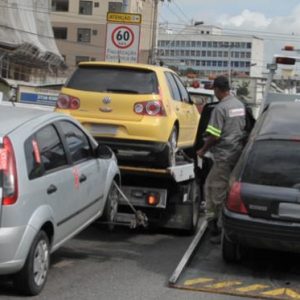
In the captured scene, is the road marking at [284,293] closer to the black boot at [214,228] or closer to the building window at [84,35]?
the black boot at [214,228]

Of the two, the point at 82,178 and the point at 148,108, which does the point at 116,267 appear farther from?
the point at 148,108

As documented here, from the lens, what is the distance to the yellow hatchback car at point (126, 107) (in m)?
7.99

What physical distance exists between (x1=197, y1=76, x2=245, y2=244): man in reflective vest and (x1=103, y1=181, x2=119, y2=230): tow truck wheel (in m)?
1.11

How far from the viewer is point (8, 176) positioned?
17.0 ft

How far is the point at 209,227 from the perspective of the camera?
8125 mm

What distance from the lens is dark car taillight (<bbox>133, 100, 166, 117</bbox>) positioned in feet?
26.6

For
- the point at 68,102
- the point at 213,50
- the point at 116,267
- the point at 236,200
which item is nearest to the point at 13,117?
the point at 116,267

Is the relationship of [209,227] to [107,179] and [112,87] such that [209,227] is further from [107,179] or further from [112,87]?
[112,87]

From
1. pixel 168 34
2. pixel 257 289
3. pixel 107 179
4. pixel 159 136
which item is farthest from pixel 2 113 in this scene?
pixel 168 34

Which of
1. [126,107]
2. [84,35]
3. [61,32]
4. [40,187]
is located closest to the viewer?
[40,187]

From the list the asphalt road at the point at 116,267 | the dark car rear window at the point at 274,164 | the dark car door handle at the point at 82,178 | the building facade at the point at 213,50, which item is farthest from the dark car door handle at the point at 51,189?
the building facade at the point at 213,50

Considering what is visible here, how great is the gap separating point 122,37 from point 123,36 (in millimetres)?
31

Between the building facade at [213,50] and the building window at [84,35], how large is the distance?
16492 mm

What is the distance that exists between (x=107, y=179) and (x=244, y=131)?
1.85m
